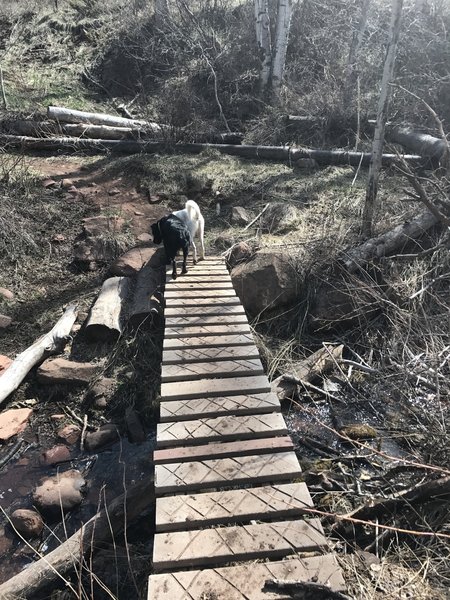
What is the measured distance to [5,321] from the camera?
5820 millimetres

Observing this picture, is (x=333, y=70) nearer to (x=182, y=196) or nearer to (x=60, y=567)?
(x=182, y=196)

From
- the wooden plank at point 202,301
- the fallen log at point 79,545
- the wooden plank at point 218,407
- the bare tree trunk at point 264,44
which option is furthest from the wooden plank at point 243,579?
the bare tree trunk at point 264,44

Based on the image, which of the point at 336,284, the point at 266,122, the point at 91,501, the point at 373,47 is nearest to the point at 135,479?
the point at 91,501

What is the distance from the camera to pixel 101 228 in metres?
7.33

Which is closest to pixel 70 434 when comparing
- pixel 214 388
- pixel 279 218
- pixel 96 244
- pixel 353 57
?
pixel 214 388

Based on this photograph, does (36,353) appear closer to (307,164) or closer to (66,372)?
(66,372)

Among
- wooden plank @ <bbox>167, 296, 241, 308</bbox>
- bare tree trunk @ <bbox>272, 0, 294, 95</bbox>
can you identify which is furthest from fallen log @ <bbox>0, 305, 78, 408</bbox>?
bare tree trunk @ <bbox>272, 0, 294, 95</bbox>

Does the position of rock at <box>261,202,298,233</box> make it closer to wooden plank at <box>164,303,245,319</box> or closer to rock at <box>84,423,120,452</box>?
wooden plank at <box>164,303,245,319</box>

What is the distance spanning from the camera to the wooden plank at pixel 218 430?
3.23 m

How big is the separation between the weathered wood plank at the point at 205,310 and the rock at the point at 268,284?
0.64 metres

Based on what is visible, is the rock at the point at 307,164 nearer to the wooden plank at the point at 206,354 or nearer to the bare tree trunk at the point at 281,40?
the bare tree trunk at the point at 281,40

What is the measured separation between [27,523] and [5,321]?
119 inches

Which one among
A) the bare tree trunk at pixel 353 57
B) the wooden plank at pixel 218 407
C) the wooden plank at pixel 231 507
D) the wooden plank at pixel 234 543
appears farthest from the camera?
the bare tree trunk at pixel 353 57

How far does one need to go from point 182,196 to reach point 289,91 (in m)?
5.56
